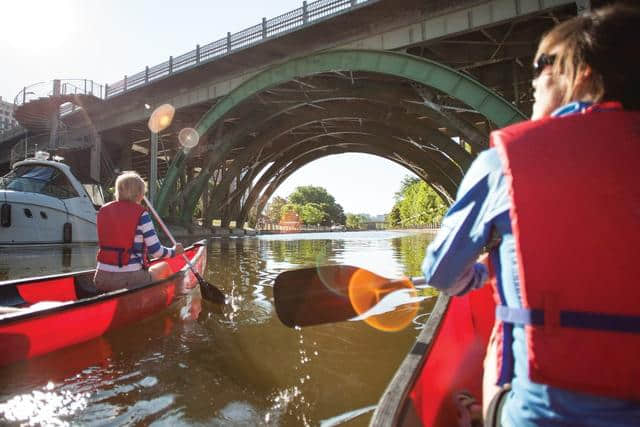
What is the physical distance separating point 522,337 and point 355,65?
15.5 metres

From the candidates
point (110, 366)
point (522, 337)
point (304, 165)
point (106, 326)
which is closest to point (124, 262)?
point (106, 326)

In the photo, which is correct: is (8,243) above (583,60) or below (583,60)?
below

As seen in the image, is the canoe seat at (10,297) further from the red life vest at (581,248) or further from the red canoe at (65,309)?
the red life vest at (581,248)

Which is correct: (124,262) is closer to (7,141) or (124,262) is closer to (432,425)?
(432,425)

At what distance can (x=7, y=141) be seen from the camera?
37.0 metres

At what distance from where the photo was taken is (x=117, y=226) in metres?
4.56

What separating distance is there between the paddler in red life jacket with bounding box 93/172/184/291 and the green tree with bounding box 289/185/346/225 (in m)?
99.6

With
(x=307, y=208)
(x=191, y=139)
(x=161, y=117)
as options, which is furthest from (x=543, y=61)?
(x=307, y=208)

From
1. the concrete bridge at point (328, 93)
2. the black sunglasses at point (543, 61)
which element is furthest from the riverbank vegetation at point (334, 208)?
the black sunglasses at point (543, 61)

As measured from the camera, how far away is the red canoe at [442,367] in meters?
1.60

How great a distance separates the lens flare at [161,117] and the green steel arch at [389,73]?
474cm

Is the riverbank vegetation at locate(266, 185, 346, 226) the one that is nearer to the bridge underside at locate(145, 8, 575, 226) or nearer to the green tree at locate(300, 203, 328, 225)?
the green tree at locate(300, 203, 328, 225)

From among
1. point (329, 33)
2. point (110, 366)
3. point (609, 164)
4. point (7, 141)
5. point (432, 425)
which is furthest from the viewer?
point (7, 141)

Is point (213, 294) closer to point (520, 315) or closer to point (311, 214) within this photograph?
point (520, 315)
